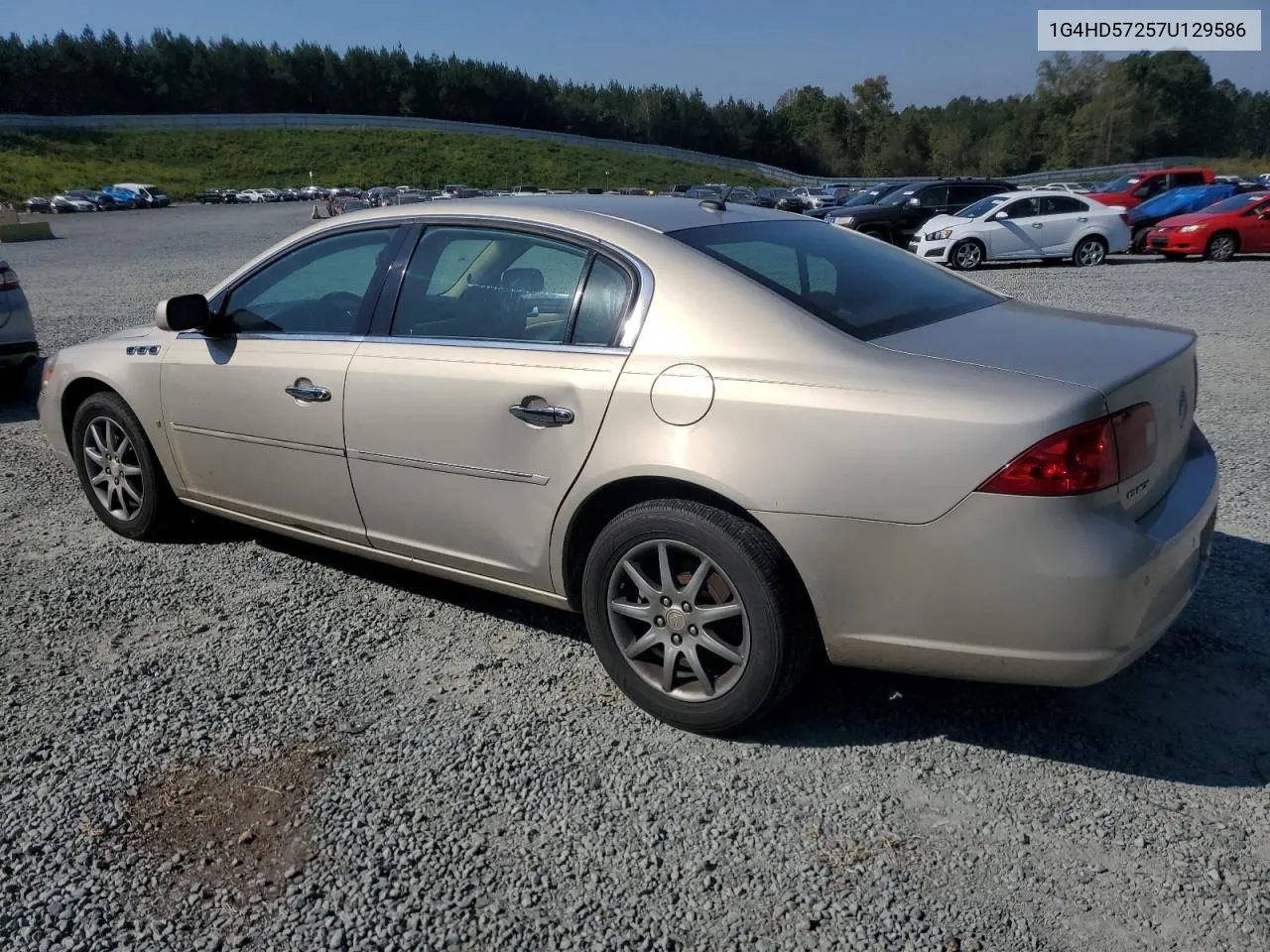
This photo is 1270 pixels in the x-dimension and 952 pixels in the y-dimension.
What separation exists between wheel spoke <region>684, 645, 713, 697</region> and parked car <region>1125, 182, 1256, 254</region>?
22.9 m

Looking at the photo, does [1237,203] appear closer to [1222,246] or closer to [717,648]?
[1222,246]

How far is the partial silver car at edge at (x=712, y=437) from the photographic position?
103 inches

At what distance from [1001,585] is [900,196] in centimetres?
2144

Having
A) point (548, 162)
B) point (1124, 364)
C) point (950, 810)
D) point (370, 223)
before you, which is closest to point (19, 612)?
point (370, 223)

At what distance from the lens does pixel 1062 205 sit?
19438 mm

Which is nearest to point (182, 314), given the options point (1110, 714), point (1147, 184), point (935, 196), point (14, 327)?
point (1110, 714)

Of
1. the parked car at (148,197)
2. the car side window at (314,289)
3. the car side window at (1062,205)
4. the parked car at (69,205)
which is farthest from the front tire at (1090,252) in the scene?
the parked car at (148,197)

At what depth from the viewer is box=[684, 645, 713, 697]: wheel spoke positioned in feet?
10.1

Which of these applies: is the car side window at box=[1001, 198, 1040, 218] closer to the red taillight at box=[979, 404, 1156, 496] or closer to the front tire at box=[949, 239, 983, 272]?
the front tire at box=[949, 239, 983, 272]

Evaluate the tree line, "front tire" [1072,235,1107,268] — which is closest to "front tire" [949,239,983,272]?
"front tire" [1072,235,1107,268]

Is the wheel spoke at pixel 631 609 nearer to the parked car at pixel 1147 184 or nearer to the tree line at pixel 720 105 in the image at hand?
the parked car at pixel 1147 184

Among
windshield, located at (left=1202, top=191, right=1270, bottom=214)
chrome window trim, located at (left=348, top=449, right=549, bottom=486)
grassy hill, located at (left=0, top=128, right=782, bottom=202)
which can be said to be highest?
grassy hill, located at (left=0, top=128, right=782, bottom=202)

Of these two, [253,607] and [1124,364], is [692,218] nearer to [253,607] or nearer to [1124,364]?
[1124,364]

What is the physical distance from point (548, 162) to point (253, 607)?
273 feet
